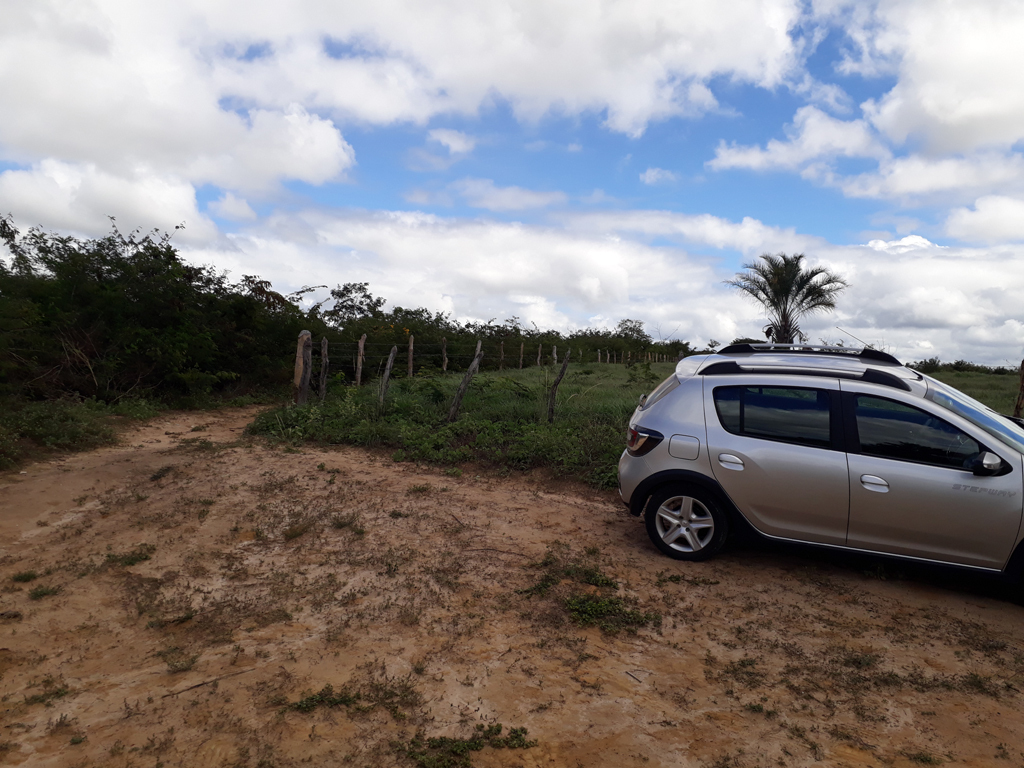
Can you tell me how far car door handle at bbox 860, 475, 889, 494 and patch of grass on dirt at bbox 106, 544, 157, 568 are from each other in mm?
5563

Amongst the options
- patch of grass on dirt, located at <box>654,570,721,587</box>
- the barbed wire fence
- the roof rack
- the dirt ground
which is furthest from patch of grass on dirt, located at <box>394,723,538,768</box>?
the barbed wire fence

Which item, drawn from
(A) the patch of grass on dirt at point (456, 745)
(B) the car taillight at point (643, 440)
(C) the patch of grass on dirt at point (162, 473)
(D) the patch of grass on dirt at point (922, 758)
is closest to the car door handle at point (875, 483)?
(B) the car taillight at point (643, 440)

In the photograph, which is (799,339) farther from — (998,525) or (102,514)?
(102,514)

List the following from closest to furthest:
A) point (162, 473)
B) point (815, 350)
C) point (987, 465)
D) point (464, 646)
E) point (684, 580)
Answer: point (464, 646)
point (987, 465)
point (684, 580)
point (815, 350)
point (162, 473)

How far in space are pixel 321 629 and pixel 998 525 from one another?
4363 mm

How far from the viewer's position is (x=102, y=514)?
20.1ft

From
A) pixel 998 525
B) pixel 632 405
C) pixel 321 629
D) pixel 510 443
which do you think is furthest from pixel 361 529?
pixel 632 405

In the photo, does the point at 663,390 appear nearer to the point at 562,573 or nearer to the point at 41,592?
the point at 562,573

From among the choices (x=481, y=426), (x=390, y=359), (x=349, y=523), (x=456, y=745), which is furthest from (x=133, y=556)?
(x=390, y=359)

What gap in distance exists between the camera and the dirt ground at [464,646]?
2.82 metres

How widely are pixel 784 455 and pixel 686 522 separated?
0.92 meters

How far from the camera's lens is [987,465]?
155 inches

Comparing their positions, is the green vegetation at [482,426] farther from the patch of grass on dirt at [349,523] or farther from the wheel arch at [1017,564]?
the wheel arch at [1017,564]

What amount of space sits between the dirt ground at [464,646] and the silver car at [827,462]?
1.40ft
